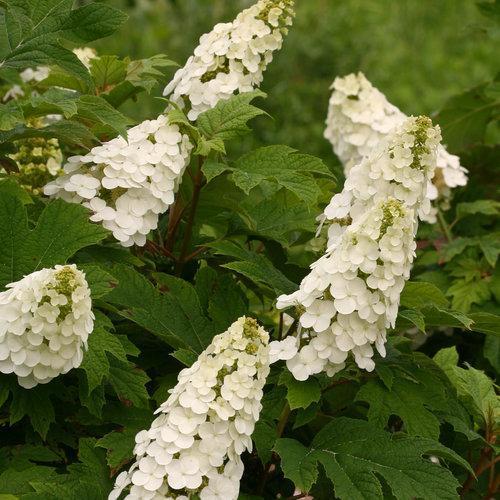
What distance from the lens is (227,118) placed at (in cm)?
223

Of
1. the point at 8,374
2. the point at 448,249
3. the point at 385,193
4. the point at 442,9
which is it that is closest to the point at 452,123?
the point at 448,249

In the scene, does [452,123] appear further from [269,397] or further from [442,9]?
[442,9]

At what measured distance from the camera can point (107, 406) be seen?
6.62 ft

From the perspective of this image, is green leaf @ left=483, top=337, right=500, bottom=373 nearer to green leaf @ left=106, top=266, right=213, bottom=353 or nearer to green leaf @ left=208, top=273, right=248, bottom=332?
green leaf @ left=208, top=273, right=248, bottom=332

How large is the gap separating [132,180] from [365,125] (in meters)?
1.23

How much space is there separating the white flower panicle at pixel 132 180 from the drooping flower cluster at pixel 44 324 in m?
0.33

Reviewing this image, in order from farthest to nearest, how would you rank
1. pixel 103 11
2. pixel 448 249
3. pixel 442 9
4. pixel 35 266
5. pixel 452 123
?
pixel 442 9, pixel 452 123, pixel 448 249, pixel 103 11, pixel 35 266

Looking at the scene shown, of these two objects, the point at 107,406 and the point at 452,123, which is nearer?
the point at 107,406

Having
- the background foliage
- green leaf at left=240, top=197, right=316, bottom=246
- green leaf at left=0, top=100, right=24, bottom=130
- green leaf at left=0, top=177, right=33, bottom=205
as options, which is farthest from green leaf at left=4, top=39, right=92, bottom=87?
green leaf at left=240, top=197, right=316, bottom=246

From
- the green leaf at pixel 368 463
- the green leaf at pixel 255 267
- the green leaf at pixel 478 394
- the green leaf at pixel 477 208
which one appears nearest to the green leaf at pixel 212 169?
the green leaf at pixel 255 267

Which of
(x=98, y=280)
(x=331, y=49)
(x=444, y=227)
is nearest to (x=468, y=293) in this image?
(x=444, y=227)

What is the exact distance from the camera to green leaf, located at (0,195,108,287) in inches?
77.4

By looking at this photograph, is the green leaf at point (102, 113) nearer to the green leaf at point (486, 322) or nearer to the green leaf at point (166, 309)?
the green leaf at point (166, 309)

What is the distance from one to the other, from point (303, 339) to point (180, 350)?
236 mm
